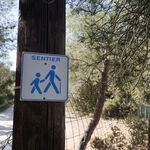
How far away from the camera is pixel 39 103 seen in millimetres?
1502

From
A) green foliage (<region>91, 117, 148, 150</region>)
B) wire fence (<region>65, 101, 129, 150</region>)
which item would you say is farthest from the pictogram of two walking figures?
green foliage (<region>91, 117, 148, 150</region>)

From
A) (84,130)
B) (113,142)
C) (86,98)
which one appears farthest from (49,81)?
(84,130)

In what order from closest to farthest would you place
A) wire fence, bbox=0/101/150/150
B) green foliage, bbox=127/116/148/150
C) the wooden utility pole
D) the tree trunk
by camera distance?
the wooden utility pole < wire fence, bbox=0/101/150/150 < green foliage, bbox=127/116/148/150 < the tree trunk

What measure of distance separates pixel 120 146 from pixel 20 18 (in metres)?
4.34

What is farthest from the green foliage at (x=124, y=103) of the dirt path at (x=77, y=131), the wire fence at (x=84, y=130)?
the dirt path at (x=77, y=131)

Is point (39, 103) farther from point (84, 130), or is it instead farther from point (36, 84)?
point (84, 130)

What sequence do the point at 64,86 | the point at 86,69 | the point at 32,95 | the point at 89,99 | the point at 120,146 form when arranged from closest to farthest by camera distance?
the point at 32,95 < the point at 64,86 < the point at 120,146 < the point at 86,69 < the point at 89,99

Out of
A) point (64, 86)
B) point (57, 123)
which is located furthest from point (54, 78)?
point (57, 123)

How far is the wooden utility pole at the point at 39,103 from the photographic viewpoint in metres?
1.46

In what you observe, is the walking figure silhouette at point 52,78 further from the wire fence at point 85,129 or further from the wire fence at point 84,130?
the wire fence at point 85,129

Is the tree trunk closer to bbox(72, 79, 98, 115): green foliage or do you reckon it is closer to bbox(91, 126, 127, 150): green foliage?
bbox(72, 79, 98, 115): green foliage

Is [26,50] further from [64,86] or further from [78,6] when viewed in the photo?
[78,6]

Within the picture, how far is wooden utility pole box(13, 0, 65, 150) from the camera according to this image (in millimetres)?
1457

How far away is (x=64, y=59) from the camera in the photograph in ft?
5.32
